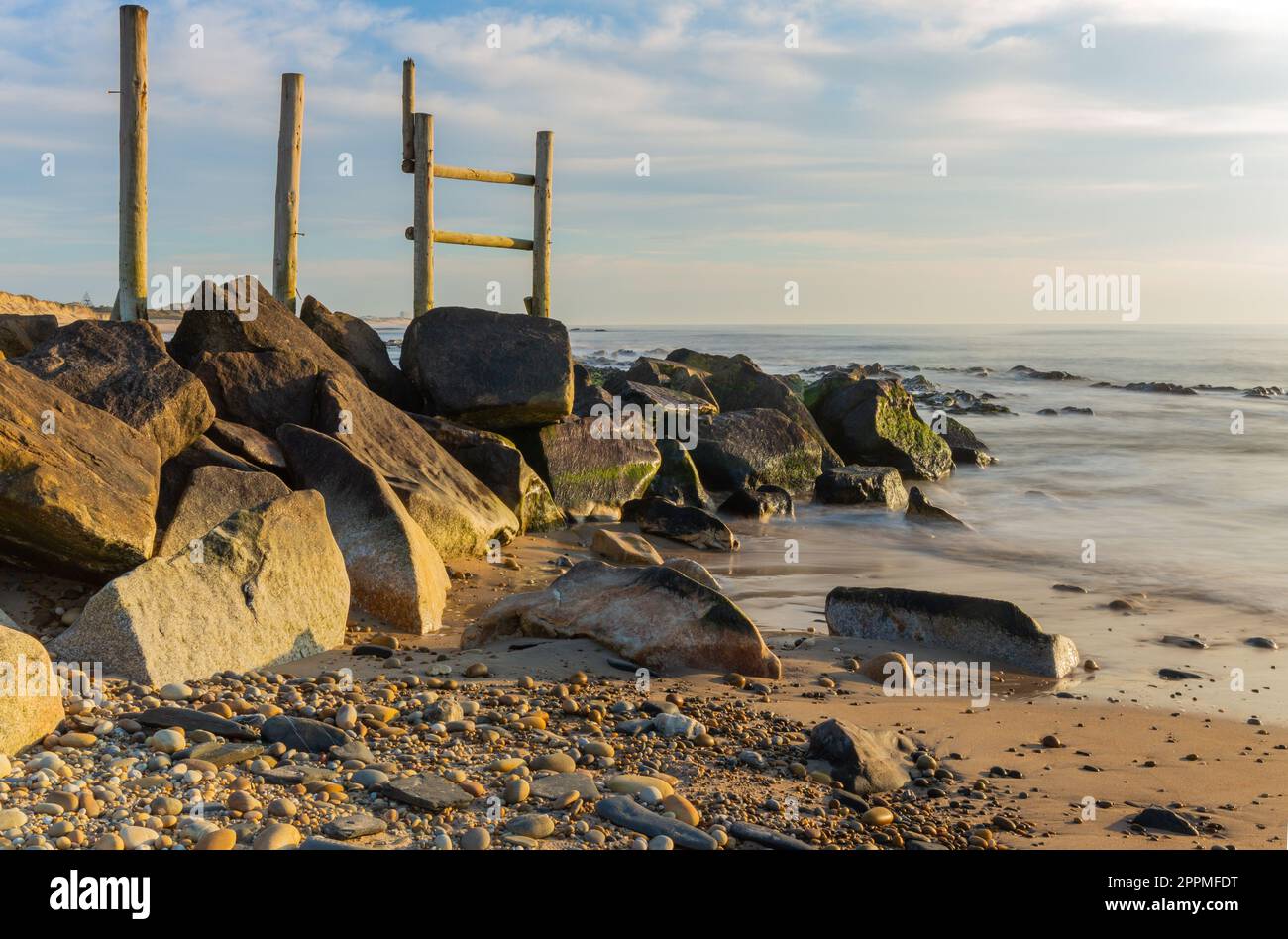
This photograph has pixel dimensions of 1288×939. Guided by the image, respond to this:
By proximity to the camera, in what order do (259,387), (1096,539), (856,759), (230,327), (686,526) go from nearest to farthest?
(856,759) < (259,387) < (230,327) < (686,526) < (1096,539)

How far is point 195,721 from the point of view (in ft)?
14.3

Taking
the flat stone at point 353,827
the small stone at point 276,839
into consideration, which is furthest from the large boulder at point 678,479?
the small stone at point 276,839

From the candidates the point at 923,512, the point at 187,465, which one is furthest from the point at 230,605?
the point at 923,512

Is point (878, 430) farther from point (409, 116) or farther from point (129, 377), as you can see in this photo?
point (129, 377)

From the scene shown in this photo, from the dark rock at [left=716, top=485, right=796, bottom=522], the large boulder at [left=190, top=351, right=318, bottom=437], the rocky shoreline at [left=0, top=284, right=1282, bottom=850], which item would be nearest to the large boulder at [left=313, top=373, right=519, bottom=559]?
the rocky shoreline at [left=0, top=284, right=1282, bottom=850]

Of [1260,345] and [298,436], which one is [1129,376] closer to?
[1260,345]

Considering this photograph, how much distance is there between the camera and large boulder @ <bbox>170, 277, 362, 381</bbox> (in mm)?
9125

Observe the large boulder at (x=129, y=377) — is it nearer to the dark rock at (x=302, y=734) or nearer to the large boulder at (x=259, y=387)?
the large boulder at (x=259, y=387)

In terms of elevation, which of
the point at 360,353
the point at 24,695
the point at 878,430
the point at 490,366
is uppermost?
the point at 360,353

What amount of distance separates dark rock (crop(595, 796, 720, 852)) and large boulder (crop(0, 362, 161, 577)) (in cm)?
344

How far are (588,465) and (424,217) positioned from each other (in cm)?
363

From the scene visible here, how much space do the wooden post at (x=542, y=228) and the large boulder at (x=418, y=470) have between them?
14.5 feet
